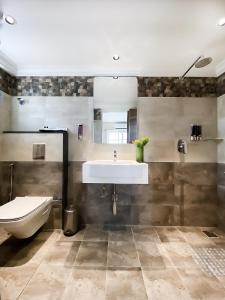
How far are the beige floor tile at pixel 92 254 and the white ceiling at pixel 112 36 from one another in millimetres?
2248

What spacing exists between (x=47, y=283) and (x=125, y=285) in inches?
25.0

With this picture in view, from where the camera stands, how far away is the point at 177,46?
7.98ft

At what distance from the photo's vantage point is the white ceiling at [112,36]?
1778mm

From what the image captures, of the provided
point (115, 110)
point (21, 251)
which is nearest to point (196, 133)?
point (115, 110)

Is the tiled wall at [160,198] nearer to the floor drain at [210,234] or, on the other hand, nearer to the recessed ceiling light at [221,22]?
the floor drain at [210,234]

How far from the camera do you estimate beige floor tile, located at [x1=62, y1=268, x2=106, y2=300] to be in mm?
1638

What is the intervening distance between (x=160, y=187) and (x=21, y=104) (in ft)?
7.65

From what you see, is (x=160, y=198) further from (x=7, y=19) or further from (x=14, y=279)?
(x=7, y=19)

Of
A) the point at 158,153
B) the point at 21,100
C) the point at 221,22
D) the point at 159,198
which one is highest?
the point at 221,22

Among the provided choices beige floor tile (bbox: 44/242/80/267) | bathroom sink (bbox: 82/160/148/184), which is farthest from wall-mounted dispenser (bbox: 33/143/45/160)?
beige floor tile (bbox: 44/242/80/267)

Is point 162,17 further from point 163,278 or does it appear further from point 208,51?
point 163,278

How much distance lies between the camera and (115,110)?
315 cm

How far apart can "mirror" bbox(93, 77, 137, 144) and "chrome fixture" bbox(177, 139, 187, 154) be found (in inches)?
24.7

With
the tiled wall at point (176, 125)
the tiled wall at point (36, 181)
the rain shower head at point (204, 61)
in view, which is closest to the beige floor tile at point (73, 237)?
the tiled wall at point (36, 181)
